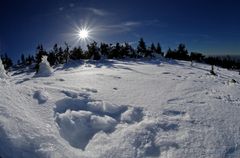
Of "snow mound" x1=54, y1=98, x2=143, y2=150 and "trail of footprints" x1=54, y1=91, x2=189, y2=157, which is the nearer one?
"trail of footprints" x1=54, y1=91, x2=189, y2=157

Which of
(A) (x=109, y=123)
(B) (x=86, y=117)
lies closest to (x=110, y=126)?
(A) (x=109, y=123)

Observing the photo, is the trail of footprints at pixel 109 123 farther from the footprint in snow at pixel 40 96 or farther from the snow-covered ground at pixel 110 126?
the footprint in snow at pixel 40 96

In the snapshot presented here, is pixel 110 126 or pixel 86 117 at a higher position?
pixel 86 117

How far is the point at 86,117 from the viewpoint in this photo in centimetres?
930

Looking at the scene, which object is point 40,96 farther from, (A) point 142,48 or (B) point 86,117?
(A) point 142,48

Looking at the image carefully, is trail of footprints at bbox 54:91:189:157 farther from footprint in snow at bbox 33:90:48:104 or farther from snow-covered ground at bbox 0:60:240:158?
footprint in snow at bbox 33:90:48:104

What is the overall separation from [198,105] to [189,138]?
4207 mm

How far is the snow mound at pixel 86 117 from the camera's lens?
26.6 feet

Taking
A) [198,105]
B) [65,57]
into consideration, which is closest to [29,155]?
[198,105]

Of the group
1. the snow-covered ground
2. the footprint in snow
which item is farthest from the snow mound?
the footprint in snow

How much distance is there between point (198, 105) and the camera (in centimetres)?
1180

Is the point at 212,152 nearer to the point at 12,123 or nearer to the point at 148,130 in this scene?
the point at 148,130

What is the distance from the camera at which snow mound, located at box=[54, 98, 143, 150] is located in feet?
26.6

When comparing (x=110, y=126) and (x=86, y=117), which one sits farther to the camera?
(x=86, y=117)
